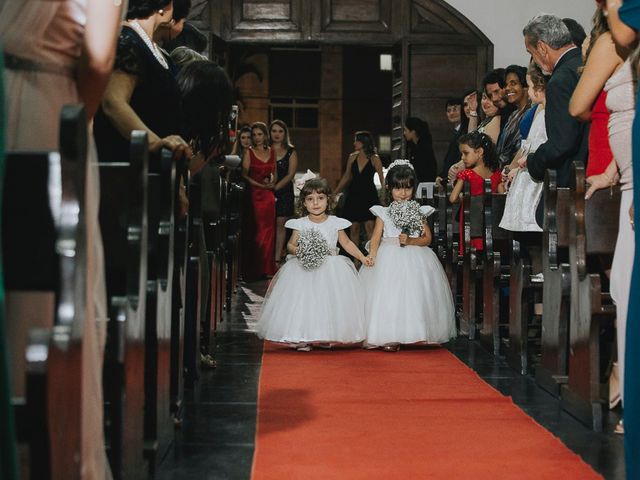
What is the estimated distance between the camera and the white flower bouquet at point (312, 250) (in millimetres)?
6480

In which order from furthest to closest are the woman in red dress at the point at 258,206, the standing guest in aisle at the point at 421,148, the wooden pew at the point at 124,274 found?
the woman in red dress at the point at 258,206, the standing guest in aisle at the point at 421,148, the wooden pew at the point at 124,274

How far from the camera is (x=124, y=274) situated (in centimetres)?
286

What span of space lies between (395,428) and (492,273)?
2.46 metres

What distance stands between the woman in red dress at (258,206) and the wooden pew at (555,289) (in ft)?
22.1

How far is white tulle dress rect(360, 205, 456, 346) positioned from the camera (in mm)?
6406

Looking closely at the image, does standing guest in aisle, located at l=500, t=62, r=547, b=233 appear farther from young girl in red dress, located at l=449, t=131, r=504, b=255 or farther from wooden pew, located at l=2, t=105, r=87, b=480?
wooden pew, located at l=2, t=105, r=87, b=480

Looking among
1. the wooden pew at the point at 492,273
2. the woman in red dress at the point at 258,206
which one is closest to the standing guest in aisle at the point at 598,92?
the wooden pew at the point at 492,273

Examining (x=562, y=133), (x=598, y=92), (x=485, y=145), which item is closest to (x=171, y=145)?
(x=598, y=92)

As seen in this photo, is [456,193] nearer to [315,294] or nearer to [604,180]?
[315,294]

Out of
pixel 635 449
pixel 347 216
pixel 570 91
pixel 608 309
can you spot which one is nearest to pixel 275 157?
pixel 347 216

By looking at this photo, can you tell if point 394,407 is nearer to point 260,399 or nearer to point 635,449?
point 260,399

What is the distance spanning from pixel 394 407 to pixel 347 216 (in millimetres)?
7897

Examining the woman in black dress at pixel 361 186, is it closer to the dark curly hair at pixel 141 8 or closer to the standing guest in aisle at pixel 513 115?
the standing guest in aisle at pixel 513 115

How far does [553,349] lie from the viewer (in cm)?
482
